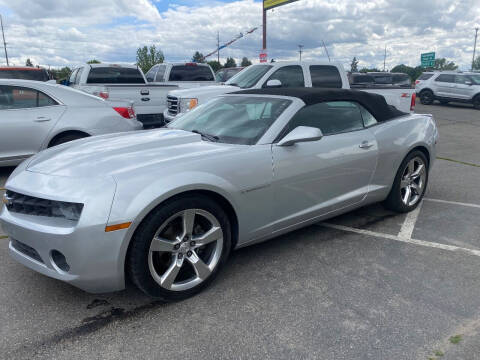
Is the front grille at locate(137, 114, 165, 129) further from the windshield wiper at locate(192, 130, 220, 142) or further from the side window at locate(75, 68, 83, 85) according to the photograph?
the windshield wiper at locate(192, 130, 220, 142)

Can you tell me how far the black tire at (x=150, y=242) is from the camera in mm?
2631

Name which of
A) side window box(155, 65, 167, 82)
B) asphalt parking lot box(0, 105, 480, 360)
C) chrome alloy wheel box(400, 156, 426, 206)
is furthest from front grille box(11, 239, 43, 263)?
side window box(155, 65, 167, 82)

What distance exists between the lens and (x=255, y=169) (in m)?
3.18

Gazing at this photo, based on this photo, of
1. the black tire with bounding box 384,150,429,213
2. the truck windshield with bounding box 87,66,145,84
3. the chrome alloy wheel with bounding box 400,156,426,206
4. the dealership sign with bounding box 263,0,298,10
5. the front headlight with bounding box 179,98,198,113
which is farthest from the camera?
the dealership sign with bounding box 263,0,298,10

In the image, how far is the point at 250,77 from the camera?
9305 mm

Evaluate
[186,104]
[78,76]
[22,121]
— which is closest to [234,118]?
[22,121]

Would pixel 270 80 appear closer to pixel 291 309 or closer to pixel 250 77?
pixel 250 77

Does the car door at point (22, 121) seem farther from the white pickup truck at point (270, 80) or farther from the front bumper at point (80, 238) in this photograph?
the front bumper at point (80, 238)

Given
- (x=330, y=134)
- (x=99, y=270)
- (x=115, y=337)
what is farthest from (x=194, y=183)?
(x=330, y=134)

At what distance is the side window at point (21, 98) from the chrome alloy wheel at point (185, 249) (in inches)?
173

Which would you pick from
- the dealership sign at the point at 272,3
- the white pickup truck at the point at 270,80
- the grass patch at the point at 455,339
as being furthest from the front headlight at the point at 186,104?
the dealership sign at the point at 272,3

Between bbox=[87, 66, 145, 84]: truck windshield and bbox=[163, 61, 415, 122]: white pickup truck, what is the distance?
341 cm

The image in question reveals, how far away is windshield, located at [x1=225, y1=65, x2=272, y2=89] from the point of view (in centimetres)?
905

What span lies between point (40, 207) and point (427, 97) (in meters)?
22.7
